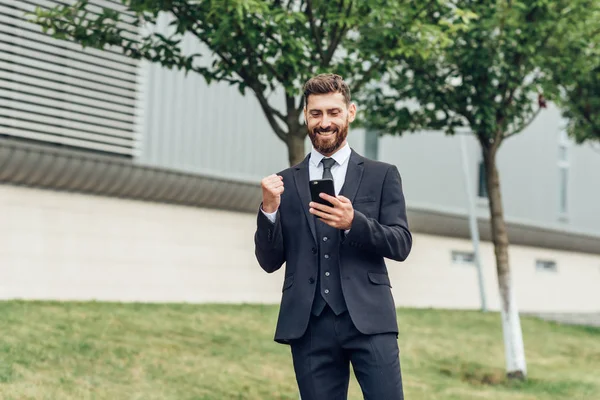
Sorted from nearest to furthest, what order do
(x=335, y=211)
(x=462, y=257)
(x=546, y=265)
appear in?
(x=335, y=211) → (x=462, y=257) → (x=546, y=265)

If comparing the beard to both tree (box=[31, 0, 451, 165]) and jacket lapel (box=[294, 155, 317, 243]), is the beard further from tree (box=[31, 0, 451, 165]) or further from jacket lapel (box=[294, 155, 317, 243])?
tree (box=[31, 0, 451, 165])

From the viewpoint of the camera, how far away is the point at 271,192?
3.78m

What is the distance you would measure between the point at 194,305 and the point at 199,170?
85.3 inches

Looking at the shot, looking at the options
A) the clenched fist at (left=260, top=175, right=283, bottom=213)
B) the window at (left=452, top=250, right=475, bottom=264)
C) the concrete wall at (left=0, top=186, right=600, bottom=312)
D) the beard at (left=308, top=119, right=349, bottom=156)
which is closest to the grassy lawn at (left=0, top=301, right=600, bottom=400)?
the concrete wall at (left=0, top=186, right=600, bottom=312)

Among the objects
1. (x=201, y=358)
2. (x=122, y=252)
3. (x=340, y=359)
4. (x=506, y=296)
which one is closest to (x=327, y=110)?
(x=340, y=359)

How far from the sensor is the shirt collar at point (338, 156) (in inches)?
159

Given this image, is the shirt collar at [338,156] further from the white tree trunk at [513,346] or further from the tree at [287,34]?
the white tree trunk at [513,346]

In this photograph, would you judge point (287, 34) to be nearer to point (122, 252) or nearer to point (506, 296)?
point (506, 296)

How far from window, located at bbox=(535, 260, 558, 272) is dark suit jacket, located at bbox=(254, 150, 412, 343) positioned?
1941 centimetres

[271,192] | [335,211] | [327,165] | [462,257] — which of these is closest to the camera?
[335,211]

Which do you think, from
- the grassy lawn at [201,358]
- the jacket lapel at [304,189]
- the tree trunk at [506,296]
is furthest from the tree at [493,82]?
Answer: the jacket lapel at [304,189]

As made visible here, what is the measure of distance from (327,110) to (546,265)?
20259 millimetres

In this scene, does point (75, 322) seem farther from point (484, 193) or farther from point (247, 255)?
point (484, 193)

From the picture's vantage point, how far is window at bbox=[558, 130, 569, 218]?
2375 centimetres
